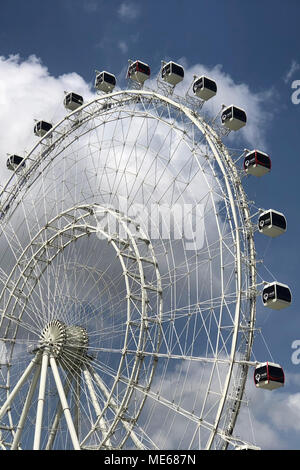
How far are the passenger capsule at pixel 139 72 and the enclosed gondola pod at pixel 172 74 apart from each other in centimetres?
179

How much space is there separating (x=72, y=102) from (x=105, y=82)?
11.7 feet

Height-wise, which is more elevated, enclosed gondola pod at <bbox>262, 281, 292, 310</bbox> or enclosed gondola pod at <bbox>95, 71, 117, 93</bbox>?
enclosed gondola pod at <bbox>95, 71, 117, 93</bbox>

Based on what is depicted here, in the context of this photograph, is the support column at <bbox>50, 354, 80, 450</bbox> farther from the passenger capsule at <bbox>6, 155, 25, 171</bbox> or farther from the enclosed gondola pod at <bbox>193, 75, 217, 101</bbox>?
the passenger capsule at <bbox>6, 155, 25, 171</bbox>

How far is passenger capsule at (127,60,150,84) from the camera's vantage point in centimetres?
3691

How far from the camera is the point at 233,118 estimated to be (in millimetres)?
32812

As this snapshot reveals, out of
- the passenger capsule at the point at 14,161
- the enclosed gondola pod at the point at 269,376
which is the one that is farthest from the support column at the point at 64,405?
the passenger capsule at the point at 14,161

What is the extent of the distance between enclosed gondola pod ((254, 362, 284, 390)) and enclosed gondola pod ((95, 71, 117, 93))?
20.6 meters

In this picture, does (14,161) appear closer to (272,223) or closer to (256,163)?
(256,163)

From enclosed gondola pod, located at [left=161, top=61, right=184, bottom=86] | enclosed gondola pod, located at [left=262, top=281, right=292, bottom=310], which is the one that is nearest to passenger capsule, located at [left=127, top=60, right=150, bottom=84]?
enclosed gondola pod, located at [left=161, top=61, right=184, bottom=86]

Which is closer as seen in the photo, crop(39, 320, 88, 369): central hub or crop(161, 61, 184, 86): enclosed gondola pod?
crop(39, 320, 88, 369): central hub

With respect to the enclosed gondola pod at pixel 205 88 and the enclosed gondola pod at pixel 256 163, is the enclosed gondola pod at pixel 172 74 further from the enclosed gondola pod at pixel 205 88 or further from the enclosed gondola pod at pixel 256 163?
the enclosed gondola pod at pixel 256 163

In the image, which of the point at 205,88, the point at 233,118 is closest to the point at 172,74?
the point at 205,88
